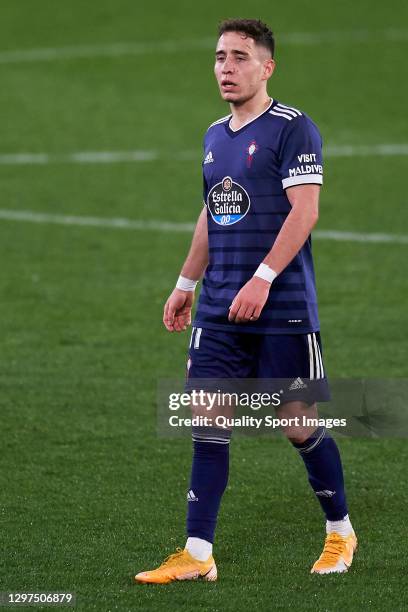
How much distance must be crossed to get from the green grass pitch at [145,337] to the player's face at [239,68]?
210 centimetres

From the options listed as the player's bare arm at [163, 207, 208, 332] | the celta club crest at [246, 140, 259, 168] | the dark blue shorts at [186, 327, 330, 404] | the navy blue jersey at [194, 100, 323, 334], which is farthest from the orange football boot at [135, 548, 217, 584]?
the celta club crest at [246, 140, 259, 168]

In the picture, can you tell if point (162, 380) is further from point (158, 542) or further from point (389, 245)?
point (389, 245)

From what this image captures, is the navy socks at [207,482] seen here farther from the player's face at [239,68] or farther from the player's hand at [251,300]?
the player's face at [239,68]

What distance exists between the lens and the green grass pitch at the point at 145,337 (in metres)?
6.64

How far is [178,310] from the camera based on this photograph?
6902 mm

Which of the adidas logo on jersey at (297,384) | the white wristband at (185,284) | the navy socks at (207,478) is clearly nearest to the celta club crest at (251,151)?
the white wristband at (185,284)

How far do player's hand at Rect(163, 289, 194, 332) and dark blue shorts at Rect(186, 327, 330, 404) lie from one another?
1.34ft

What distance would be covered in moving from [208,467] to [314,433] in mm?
496

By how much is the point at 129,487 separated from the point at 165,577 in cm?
158

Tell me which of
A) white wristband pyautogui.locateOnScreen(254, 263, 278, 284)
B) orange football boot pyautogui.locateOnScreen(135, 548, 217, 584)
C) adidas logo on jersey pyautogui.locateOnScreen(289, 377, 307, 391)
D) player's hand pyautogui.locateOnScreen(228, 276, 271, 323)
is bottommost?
orange football boot pyautogui.locateOnScreen(135, 548, 217, 584)

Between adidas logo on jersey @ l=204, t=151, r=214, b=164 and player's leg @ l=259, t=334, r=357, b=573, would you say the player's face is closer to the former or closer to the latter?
adidas logo on jersey @ l=204, t=151, r=214, b=164

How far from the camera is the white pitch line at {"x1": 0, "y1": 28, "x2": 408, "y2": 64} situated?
88.5 feet

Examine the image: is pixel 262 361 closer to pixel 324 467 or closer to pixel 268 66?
pixel 324 467

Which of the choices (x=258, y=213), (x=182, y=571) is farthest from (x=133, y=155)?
(x=182, y=571)
